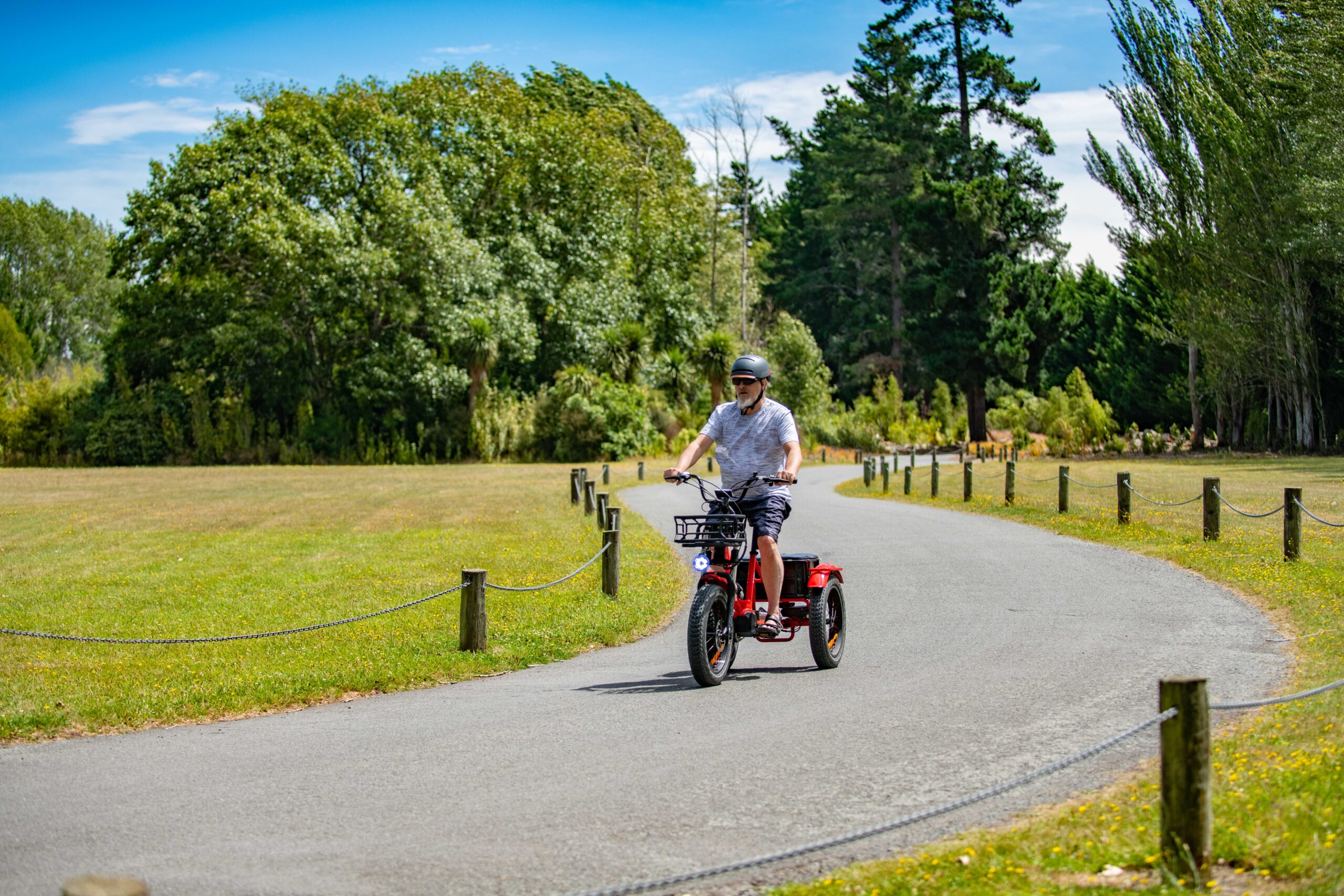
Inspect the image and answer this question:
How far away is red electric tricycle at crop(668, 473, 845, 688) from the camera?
Result: 27.7ft

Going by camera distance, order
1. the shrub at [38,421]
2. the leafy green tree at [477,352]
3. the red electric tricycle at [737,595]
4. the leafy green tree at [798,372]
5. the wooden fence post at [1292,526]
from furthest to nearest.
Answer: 1. the leafy green tree at [798,372]
2. the shrub at [38,421]
3. the leafy green tree at [477,352]
4. the wooden fence post at [1292,526]
5. the red electric tricycle at [737,595]

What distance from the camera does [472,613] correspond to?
10.7 metres

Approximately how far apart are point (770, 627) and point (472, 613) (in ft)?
9.94

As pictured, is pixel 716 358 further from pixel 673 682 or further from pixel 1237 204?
pixel 673 682

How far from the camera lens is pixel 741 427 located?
903 cm

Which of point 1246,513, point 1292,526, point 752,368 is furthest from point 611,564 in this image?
point 1246,513

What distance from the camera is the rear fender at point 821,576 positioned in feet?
30.2

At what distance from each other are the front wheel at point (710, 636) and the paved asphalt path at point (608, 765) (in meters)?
0.18

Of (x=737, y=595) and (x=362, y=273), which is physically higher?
(x=362, y=273)

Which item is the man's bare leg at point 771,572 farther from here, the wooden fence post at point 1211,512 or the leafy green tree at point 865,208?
the leafy green tree at point 865,208

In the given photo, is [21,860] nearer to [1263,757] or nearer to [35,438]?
[1263,757]

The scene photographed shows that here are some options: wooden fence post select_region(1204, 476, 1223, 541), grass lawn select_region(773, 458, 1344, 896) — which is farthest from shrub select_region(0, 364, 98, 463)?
grass lawn select_region(773, 458, 1344, 896)

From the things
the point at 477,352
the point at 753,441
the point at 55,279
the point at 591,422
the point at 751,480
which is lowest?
A: the point at 751,480

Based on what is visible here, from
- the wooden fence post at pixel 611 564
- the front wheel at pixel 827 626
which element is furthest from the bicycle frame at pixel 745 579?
the wooden fence post at pixel 611 564
